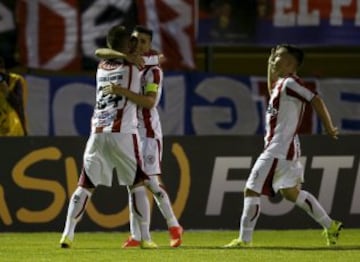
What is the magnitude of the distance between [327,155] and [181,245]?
332 cm

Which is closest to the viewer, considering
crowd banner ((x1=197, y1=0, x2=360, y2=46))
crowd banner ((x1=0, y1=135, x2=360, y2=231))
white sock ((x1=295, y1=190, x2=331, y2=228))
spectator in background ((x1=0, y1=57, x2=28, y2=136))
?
white sock ((x1=295, y1=190, x2=331, y2=228))

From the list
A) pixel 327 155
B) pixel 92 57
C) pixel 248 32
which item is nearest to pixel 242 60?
pixel 248 32

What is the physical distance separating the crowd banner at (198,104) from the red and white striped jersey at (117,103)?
711 cm

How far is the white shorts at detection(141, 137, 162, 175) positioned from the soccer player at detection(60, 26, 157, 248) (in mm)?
737

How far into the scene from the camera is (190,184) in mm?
15242

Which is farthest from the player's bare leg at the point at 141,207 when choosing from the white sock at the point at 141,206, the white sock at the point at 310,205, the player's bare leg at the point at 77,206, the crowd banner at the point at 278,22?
the crowd banner at the point at 278,22

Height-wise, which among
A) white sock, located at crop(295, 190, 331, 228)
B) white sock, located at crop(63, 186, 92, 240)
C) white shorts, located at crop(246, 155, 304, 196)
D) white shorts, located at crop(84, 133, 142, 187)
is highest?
white shorts, located at crop(84, 133, 142, 187)

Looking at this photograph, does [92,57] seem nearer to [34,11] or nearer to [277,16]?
[34,11]

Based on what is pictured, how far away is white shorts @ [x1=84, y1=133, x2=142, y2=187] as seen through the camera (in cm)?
1170

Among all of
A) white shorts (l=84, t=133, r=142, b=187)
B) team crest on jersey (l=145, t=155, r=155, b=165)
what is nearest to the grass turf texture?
white shorts (l=84, t=133, r=142, b=187)

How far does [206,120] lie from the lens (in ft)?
64.2

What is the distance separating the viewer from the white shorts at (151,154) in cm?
1257

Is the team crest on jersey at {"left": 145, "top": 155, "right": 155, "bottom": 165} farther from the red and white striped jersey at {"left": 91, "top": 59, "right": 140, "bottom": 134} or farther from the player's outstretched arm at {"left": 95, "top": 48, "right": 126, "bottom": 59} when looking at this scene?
the player's outstretched arm at {"left": 95, "top": 48, "right": 126, "bottom": 59}

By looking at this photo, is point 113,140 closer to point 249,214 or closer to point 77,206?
point 77,206
